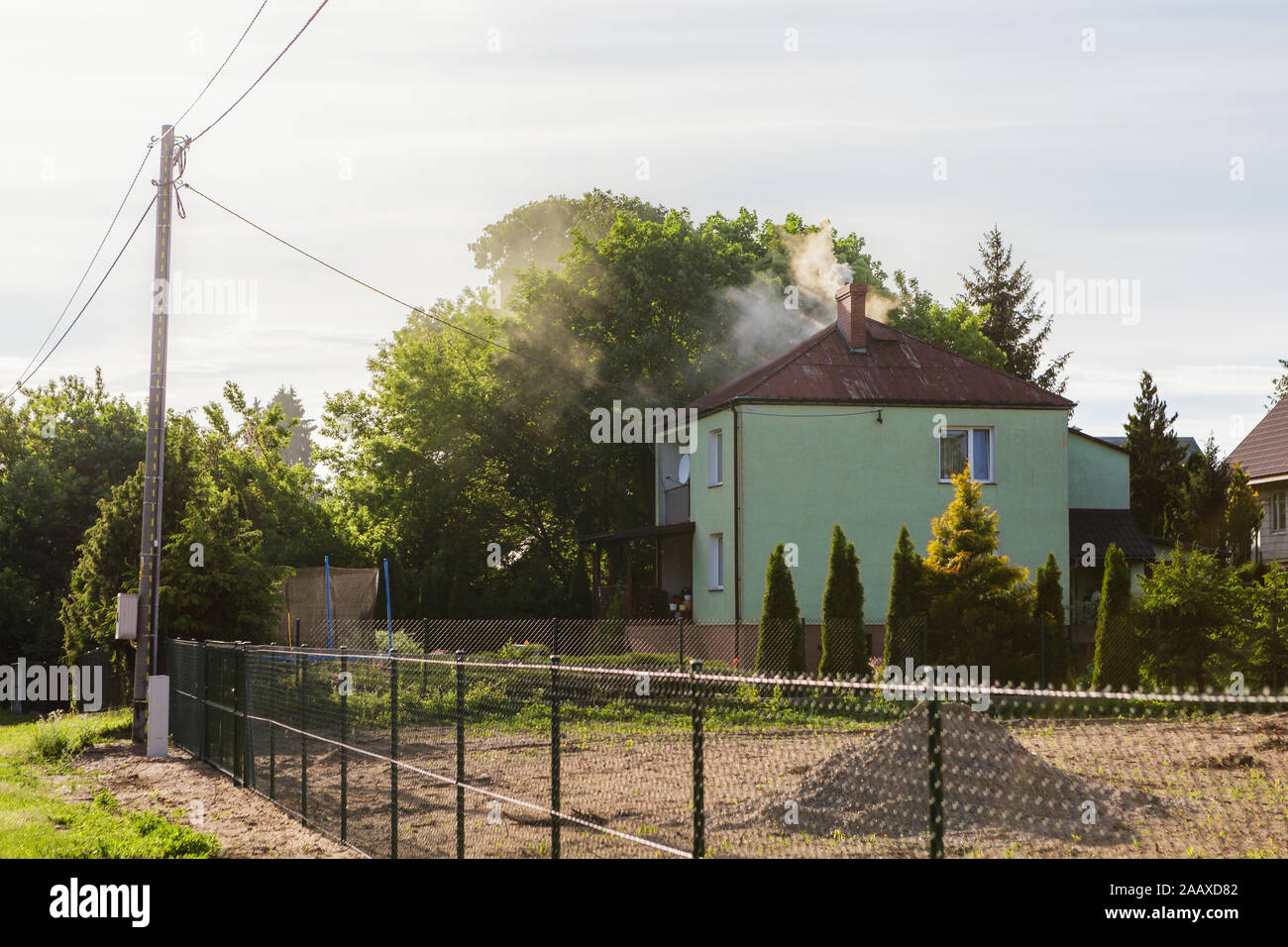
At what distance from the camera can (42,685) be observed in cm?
3100

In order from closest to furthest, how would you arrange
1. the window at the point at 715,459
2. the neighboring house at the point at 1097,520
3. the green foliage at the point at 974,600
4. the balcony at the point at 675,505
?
the green foliage at the point at 974,600, the window at the point at 715,459, the neighboring house at the point at 1097,520, the balcony at the point at 675,505

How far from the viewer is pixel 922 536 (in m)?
30.5

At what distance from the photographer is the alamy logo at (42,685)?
2611cm

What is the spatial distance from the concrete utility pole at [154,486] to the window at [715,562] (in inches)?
564

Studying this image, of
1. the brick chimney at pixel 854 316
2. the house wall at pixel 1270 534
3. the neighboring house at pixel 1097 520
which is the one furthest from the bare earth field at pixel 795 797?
the house wall at pixel 1270 534

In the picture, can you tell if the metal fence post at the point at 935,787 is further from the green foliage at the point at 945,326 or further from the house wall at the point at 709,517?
the green foliage at the point at 945,326

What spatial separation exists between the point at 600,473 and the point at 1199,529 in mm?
17061

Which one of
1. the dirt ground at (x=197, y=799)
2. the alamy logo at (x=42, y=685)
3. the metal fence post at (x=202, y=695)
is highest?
the metal fence post at (x=202, y=695)

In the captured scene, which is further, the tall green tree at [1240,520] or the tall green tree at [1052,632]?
the tall green tree at [1240,520]

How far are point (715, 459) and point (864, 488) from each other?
138 inches

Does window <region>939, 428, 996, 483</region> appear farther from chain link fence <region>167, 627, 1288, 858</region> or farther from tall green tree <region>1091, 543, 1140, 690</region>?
chain link fence <region>167, 627, 1288, 858</region>

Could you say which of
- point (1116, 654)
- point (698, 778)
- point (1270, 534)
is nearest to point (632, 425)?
point (1270, 534)

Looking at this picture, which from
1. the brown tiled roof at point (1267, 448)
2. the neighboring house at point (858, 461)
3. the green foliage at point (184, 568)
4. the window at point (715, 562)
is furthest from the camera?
the brown tiled roof at point (1267, 448)
